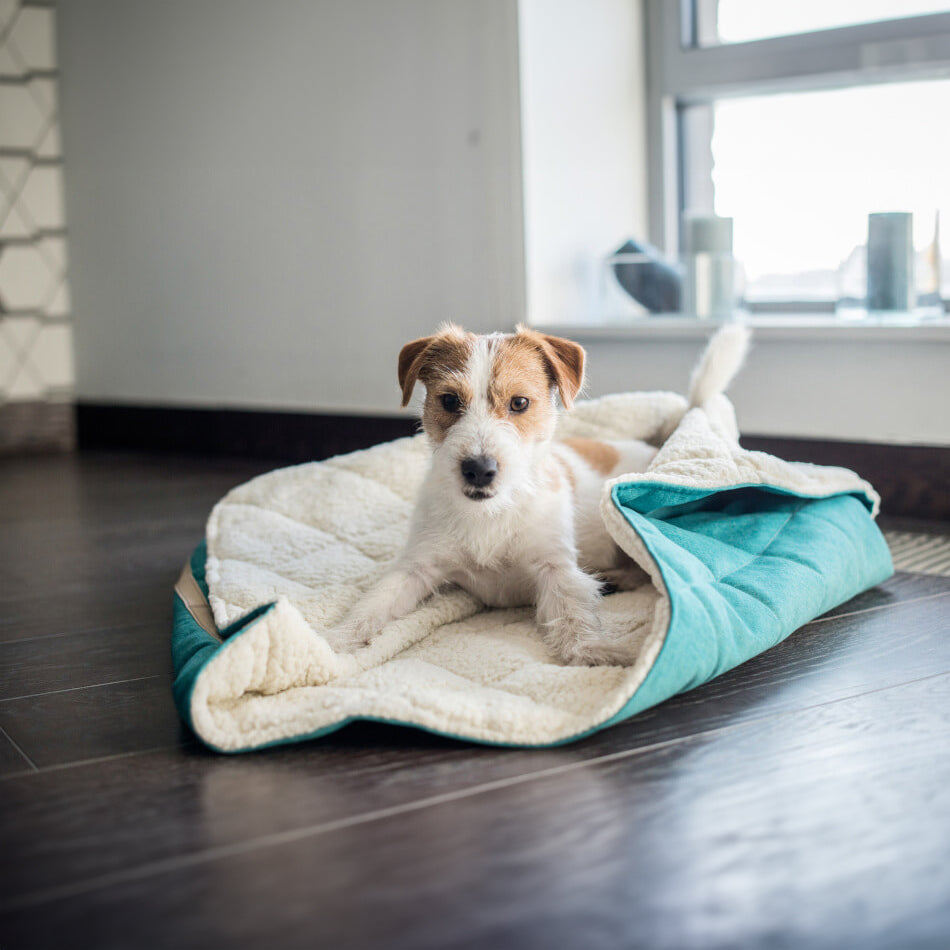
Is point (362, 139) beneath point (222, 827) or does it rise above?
above

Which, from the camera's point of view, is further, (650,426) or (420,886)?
(650,426)

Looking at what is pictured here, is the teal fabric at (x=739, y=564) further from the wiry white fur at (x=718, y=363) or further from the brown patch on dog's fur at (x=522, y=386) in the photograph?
the wiry white fur at (x=718, y=363)

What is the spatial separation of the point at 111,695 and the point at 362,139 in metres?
1.98

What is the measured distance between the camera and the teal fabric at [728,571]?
114 cm

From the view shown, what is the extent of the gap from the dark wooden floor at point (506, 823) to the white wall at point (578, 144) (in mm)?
1477

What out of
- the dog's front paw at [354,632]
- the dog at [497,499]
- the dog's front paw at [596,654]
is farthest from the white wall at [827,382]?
the dog's front paw at [354,632]

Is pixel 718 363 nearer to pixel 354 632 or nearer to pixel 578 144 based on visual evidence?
pixel 354 632

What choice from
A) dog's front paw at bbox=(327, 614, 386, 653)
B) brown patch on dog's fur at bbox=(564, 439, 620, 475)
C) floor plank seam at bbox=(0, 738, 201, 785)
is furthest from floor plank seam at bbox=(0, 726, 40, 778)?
brown patch on dog's fur at bbox=(564, 439, 620, 475)

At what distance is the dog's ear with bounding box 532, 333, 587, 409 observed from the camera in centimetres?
145

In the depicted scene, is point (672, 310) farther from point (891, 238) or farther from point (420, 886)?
point (420, 886)

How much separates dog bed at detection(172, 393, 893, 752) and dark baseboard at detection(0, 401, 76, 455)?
1963 millimetres

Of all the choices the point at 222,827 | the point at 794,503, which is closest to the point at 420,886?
the point at 222,827

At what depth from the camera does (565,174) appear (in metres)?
2.65

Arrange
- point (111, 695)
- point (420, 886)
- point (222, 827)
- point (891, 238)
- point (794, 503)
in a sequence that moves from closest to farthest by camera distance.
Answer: point (420, 886) < point (222, 827) < point (111, 695) < point (794, 503) < point (891, 238)
